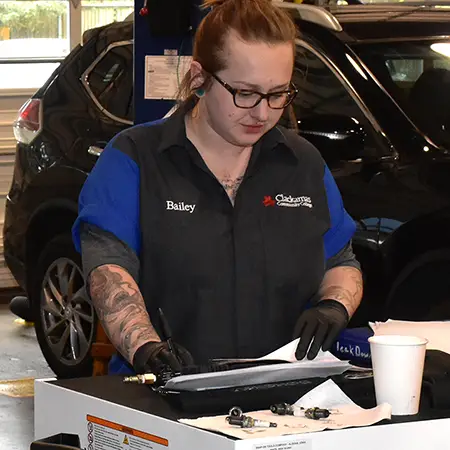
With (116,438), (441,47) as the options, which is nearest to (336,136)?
(441,47)

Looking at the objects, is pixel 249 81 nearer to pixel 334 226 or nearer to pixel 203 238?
pixel 203 238

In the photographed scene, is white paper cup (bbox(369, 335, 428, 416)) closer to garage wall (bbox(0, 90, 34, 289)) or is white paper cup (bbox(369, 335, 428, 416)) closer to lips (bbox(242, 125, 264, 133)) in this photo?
lips (bbox(242, 125, 264, 133))

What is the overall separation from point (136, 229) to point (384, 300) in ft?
8.41

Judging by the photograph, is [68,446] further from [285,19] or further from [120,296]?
[285,19]

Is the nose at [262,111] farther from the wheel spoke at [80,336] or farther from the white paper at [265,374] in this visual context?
the wheel spoke at [80,336]

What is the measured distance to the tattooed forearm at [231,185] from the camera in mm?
3295

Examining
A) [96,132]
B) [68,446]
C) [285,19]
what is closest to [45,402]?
[68,446]

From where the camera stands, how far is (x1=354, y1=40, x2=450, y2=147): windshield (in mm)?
5734

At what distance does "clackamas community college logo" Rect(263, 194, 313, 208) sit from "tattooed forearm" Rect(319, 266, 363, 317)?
0.20 m

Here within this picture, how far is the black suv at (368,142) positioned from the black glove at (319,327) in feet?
7.74

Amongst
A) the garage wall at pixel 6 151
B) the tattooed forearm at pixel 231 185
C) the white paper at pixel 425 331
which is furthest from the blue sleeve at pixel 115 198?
the garage wall at pixel 6 151

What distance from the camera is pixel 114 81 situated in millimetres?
6887

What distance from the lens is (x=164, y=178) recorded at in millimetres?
3262

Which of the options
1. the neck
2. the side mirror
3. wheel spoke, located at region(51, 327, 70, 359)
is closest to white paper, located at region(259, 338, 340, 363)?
the neck
